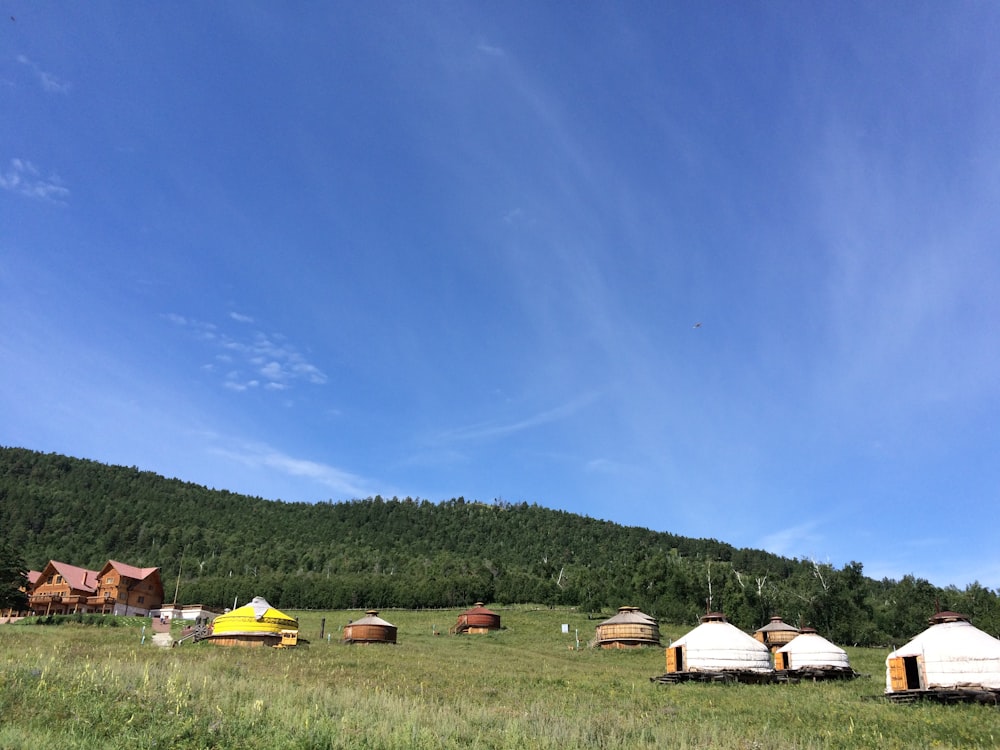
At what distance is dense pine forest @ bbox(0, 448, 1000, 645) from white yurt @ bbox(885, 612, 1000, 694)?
1569cm

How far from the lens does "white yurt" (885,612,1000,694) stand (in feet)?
93.4

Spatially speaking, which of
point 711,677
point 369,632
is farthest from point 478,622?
point 711,677

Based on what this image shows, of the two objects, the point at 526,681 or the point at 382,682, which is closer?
the point at 382,682

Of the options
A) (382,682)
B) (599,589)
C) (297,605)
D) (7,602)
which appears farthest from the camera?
(297,605)

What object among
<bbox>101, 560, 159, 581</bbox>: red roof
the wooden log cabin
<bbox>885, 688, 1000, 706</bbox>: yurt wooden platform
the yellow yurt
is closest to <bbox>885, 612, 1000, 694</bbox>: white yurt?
<bbox>885, 688, 1000, 706</bbox>: yurt wooden platform

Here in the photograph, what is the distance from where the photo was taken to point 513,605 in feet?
322

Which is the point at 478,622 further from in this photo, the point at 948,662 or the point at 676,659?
the point at 948,662

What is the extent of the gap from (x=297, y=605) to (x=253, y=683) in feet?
293

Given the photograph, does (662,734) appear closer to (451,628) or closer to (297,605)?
(451,628)

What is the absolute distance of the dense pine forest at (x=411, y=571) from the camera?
83.0 metres

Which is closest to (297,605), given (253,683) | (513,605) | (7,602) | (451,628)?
(513,605)

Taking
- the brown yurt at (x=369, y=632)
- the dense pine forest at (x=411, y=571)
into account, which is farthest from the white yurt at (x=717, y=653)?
the brown yurt at (x=369, y=632)

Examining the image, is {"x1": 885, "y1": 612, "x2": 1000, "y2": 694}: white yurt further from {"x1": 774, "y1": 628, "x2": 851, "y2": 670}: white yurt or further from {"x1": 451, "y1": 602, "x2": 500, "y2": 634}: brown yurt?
{"x1": 451, "y1": 602, "x2": 500, "y2": 634}: brown yurt

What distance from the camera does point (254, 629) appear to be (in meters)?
47.0
